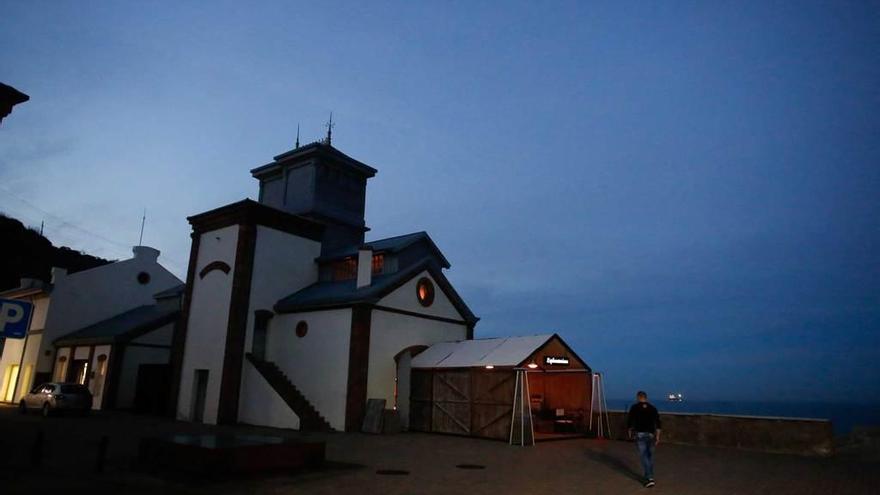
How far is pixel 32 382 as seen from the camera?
119ft

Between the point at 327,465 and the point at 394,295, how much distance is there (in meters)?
12.8

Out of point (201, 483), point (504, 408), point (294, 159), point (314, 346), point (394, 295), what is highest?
point (294, 159)

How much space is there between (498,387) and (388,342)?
612 centimetres

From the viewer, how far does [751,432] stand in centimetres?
2009

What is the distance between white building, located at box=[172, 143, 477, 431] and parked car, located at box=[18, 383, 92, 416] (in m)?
4.33

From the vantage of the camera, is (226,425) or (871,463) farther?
(226,425)

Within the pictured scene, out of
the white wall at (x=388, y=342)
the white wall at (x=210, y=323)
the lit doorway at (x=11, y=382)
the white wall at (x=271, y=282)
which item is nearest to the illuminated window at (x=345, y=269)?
the white wall at (x=271, y=282)

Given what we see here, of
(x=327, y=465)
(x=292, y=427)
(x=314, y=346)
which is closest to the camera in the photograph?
(x=327, y=465)

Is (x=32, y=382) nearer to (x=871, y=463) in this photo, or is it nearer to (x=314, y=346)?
(x=314, y=346)

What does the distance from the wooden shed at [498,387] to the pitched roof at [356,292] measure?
138 inches

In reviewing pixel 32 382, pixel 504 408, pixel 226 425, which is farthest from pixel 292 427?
pixel 32 382

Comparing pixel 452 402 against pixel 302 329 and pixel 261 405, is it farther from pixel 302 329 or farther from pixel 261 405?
pixel 261 405

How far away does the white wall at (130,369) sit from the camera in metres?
32.3

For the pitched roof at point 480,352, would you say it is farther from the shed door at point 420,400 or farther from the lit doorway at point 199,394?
the lit doorway at point 199,394
